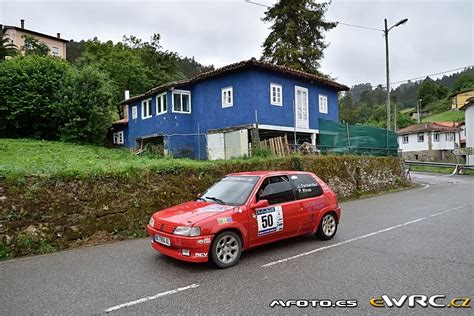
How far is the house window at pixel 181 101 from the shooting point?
890 inches

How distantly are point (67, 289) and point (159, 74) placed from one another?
43166mm

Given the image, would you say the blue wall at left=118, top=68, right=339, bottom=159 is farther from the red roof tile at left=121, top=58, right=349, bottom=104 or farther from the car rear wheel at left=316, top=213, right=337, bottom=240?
the car rear wheel at left=316, top=213, right=337, bottom=240

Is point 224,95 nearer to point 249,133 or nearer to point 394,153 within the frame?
point 249,133

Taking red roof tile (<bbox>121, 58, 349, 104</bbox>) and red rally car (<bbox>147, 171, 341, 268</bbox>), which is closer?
red rally car (<bbox>147, 171, 341, 268</bbox>)

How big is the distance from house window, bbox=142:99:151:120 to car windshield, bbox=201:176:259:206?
1958cm

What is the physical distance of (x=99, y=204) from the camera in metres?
8.41

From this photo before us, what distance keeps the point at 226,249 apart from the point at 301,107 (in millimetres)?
17228

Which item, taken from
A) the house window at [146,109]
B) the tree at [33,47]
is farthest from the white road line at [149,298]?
the tree at [33,47]

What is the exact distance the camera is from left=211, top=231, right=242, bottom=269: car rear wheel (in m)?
5.55

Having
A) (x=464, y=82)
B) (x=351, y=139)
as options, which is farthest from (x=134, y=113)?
(x=464, y=82)

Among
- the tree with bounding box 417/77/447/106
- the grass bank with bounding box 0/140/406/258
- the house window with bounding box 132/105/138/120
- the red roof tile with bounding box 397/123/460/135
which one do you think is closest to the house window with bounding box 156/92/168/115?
the house window with bounding box 132/105/138/120

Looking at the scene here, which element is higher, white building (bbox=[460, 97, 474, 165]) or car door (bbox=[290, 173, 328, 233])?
white building (bbox=[460, 97, 474, 165])

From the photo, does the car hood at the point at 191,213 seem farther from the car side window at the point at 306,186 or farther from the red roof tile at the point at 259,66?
the red roof tile at the point at 259,66
